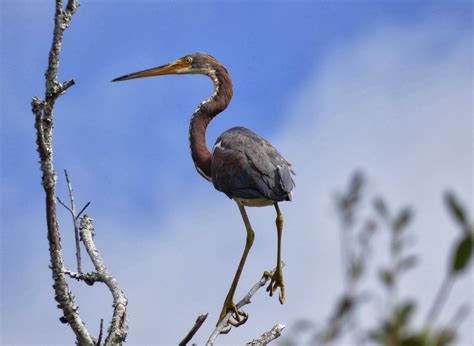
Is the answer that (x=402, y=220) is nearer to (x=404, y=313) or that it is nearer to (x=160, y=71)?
(x=404, y=313)

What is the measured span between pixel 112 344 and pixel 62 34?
210cm

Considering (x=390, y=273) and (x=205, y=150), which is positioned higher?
(x=205, y=150)

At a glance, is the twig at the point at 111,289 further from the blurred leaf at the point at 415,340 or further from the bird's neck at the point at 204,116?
the blurred leaf at the point at 415,340

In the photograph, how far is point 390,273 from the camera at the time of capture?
69 centimetres

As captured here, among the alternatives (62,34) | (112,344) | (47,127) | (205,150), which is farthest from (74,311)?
(205,150)

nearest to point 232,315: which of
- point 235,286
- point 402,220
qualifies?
point 235,286

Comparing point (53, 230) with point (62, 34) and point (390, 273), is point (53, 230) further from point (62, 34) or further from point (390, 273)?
point (390, 273)

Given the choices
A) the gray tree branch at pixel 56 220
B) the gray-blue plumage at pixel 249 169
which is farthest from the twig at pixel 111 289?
the gray-blue plumage at pixel 249 169

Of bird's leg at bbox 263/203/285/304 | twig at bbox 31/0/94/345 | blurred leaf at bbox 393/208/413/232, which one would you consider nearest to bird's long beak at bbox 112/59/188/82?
bird's leg at bbox 263/203/285/304

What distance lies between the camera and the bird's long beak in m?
10.0

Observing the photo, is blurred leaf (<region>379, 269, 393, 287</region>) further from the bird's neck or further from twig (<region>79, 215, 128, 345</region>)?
the bird's neck

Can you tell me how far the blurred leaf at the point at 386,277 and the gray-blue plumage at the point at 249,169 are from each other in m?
6.54

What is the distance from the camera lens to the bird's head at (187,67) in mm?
9664

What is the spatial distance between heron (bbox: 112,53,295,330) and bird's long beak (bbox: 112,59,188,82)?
1071mm
